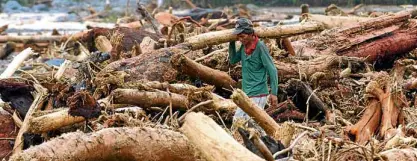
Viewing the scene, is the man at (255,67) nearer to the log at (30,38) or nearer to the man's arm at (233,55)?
the man's arm at (233,55)

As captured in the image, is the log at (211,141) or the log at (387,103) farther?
the log at (387,103)

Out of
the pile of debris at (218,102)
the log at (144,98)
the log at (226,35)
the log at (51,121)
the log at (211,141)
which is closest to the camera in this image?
the log at (211,141)

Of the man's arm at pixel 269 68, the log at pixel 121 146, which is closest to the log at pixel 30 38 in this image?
the man's arm at pixel 269 68

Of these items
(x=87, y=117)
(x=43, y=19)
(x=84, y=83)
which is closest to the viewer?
(x=87, y=117)

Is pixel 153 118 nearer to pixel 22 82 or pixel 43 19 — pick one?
pixel 22 82

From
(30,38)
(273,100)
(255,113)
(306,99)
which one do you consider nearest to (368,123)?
(273,100)

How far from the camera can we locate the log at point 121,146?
13.4 feet

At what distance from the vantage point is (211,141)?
404 cm

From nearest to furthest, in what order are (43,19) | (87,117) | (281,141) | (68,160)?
1. (68,160)
2. (281,141)
3. (87,117)
4. (43,19)

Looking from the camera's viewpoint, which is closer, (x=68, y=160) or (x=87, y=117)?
(x=68, y=160)

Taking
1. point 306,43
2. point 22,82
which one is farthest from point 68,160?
point 306,43

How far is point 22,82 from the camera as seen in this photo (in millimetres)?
6531

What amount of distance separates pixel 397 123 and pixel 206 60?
6.69 ft

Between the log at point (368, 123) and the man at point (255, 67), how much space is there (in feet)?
2.26
